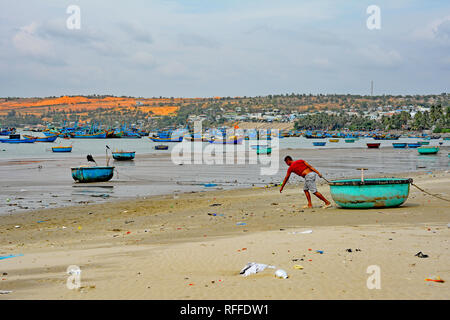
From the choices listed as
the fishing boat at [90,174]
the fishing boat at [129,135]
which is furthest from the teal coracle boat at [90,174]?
the fishing boat at [129,135]

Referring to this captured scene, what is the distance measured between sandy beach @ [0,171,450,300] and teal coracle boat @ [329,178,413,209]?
0.31 metres

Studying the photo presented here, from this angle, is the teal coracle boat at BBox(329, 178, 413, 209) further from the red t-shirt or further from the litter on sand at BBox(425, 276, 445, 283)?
the litter on sand at BBox(425, 276, 445, 283)

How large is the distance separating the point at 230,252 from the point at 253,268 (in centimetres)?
154

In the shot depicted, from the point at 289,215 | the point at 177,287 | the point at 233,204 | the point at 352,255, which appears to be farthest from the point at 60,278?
the point at 233,204

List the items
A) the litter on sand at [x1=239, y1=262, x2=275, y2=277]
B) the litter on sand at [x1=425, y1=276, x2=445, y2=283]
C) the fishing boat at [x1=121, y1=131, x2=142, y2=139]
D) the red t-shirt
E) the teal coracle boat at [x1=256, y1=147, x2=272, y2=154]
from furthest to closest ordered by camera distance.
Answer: the fishing boat at [x1=121, y1=131, x2=142, y2=139] < the teal coracle boat at [x1=256, y1=147, x2=272, y2=154] < the red t-shirt < the litter on sand at [x1=239, y1=262, x2=275, y2=277] < the litter on sand at [x1=425, y1=276, x2=445, y2=283]

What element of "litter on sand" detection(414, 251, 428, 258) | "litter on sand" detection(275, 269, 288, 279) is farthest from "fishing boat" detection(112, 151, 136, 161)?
"litter on sand" detection(275, 269, 288, 279)

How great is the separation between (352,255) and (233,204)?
984cm

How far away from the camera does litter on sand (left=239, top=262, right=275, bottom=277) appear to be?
7.42 meters

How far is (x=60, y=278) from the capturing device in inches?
303

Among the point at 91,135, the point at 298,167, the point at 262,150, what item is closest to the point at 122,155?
the point at 262,150

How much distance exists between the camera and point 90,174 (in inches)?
1131

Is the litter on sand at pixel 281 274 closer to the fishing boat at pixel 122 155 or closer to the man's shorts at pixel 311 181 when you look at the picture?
the man's shorts at pixel 311 181

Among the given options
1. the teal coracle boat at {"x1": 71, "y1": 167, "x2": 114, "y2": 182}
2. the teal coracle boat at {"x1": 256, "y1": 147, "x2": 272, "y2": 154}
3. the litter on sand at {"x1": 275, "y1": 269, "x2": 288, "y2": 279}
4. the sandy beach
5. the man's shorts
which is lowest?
the teal coracle boat at {"x1": 256, "y1": 147, "x2": 272, "y2": 154}
